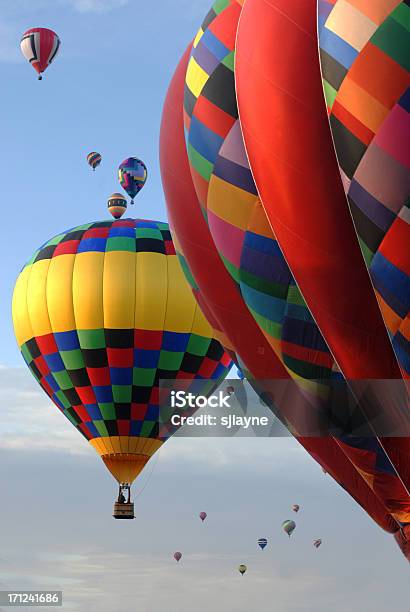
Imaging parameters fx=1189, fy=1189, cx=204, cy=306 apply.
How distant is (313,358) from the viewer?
11.3 meters

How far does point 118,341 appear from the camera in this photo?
740 inches

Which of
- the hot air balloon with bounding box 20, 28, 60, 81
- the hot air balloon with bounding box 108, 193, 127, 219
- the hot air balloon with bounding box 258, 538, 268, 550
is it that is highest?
the hot air balloon with bounding box 20, 28, 60, 81

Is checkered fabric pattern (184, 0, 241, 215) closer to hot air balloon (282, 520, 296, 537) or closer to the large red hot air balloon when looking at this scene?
the large red hot air balloon

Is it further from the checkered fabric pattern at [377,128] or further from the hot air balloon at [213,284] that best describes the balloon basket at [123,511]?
the checkered fabric pattern at [377,128]

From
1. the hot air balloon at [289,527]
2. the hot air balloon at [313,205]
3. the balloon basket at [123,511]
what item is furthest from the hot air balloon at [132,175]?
the hot air balloon at [313,205]

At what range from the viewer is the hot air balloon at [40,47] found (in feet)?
70.9

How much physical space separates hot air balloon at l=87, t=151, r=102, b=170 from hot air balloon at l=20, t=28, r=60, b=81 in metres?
4.47

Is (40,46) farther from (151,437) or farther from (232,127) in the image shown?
(232,127)

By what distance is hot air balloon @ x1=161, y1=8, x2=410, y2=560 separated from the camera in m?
12.2

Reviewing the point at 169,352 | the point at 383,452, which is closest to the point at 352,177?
the point at 383,452

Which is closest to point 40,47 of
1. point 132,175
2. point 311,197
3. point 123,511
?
point 132,175

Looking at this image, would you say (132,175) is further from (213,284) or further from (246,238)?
(246,238)

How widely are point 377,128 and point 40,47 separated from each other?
1369 centimetres

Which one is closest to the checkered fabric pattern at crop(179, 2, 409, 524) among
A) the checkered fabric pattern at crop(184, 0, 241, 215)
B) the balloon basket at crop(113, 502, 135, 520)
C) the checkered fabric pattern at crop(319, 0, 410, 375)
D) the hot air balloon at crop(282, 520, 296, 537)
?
the checkered fabric pattern at crop(184, 0, 241, 215)
